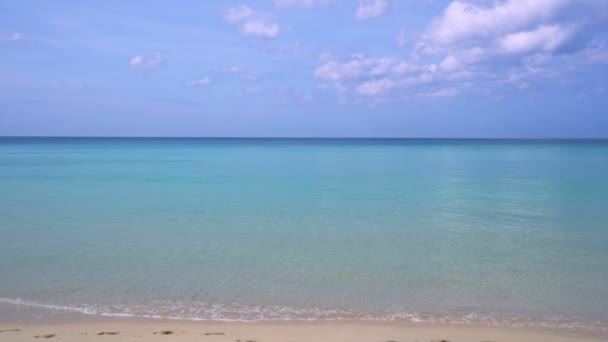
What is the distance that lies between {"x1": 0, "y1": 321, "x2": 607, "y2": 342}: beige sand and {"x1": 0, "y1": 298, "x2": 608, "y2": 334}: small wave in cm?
23

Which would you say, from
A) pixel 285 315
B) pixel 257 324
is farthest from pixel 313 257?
pixel 257 324

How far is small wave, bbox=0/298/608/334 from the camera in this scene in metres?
6.91

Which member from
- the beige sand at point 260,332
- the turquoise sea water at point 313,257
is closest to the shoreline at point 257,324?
the beige sand at point 260,332

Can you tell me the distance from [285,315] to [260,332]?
75 centimetres

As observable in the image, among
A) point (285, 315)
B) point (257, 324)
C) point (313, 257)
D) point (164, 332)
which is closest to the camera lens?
point (164, 332)

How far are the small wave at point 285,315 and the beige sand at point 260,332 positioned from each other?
235 mm

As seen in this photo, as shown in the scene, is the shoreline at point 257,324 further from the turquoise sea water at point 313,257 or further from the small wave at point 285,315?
the turquoise sea water at point 313,257

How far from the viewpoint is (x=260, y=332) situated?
6.51 m

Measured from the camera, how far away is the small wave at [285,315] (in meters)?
6.91

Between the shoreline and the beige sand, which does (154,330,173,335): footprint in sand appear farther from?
the shoreline

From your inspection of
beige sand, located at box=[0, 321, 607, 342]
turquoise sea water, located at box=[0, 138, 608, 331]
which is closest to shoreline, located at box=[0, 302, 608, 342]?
beige sand, located at box=[0, 321, 607, 342]

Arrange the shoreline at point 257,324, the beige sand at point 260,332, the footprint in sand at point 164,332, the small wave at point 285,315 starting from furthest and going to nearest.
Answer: the small wave at point 285,315 < the shoreline at point 257,324 < the footprint in sand at point 164,332 < the beige sand at point 260,332

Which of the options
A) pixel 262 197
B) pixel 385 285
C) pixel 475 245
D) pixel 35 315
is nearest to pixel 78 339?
pixel 35 315

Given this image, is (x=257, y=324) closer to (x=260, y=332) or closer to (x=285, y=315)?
(x=260, y=332)
